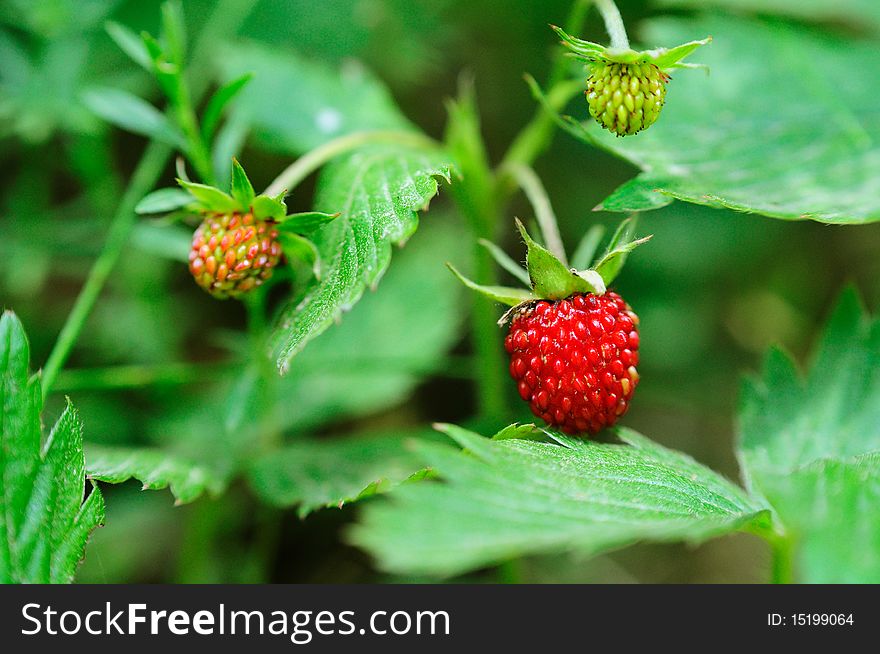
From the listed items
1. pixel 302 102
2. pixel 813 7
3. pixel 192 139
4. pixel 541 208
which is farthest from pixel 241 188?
pixel 813 7

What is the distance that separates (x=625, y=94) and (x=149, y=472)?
0.78 metres

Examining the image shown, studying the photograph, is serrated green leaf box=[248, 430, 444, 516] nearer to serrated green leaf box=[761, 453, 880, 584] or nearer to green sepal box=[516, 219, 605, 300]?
green sepal box=[516, 219, 605, 300]

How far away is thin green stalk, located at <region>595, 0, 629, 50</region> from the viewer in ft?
3.33

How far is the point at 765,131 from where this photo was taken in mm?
1523

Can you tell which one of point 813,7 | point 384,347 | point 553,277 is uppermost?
point 813,7

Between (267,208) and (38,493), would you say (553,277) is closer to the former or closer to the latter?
(267,208)

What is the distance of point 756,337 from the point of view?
2354 mm

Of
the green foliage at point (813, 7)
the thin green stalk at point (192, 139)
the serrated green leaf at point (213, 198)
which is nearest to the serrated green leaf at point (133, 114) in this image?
the thin green stalk at point (192, 139)

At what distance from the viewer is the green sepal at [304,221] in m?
1.09

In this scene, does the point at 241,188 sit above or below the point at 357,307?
below

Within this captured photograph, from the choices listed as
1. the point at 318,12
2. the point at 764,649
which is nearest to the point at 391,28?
the point at 318,12

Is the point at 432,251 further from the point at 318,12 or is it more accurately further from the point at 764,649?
the point at 764,649

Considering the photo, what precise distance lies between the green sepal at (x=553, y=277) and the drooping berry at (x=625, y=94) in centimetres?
17

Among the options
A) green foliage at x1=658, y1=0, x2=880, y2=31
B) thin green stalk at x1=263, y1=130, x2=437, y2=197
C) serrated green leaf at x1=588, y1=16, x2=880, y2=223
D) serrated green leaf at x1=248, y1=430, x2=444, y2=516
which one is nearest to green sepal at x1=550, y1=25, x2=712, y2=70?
serrated green leaf at x1=588, y1=16, x2=880, y2=223
